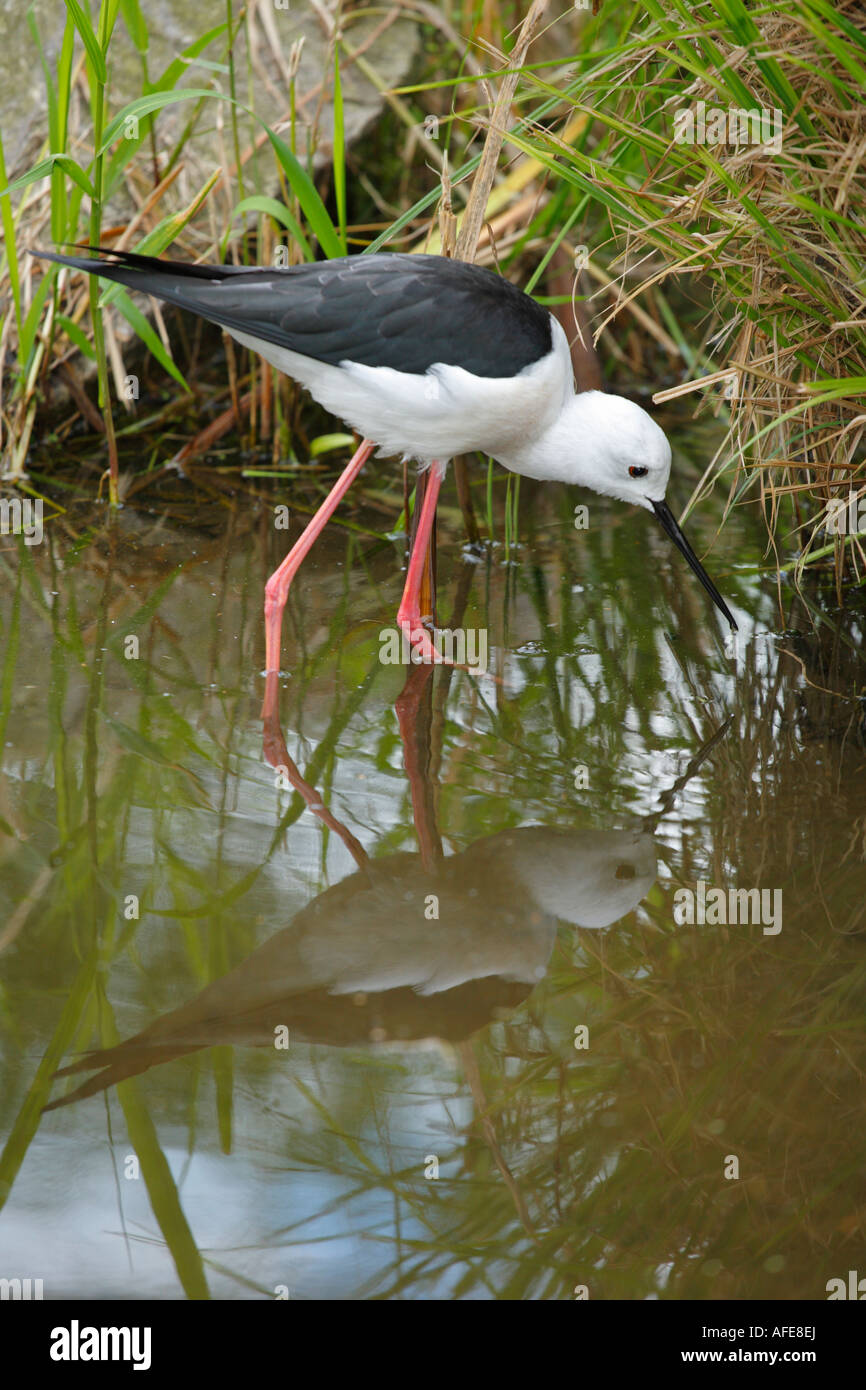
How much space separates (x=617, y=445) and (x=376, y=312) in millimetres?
783

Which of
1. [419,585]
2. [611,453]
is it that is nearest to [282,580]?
[419,585]

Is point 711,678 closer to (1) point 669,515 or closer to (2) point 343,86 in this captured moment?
(1) point 669,515

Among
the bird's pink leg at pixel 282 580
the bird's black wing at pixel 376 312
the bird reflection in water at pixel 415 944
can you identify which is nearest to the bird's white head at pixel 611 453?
the bird's black wing at pixel 376 312

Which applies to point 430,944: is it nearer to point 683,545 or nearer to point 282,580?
point 282,580

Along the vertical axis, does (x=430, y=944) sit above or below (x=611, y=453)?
below

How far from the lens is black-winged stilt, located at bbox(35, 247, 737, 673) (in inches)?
142

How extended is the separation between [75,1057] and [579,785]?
4.78 feet

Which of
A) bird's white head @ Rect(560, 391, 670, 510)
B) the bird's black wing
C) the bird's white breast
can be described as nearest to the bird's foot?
the bird's white breast

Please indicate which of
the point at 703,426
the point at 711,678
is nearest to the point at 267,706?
the point at 711,678

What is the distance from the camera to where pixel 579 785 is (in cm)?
339

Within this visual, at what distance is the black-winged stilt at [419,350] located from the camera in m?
3.60

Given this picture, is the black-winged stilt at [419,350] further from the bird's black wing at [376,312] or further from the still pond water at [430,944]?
the still pond water at [430,944]

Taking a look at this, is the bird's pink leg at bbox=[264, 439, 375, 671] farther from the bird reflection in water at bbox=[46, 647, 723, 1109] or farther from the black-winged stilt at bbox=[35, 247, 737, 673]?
the bird reflection in water at bbox=[46, 647, 723, 1109]

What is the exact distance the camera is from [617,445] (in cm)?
383
